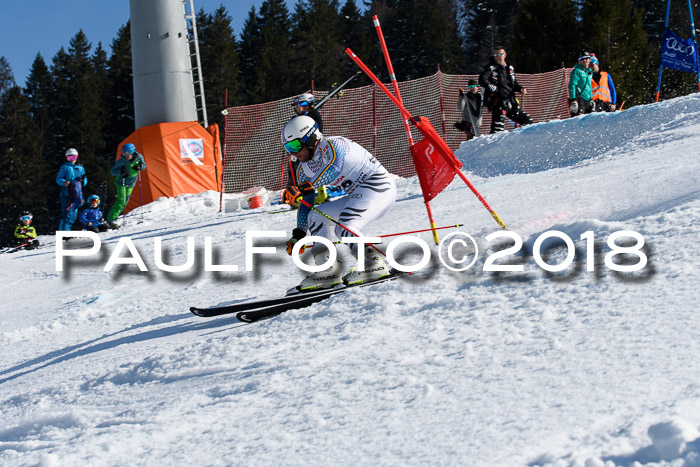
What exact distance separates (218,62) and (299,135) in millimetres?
44948

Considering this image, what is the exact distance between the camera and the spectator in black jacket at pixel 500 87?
11.7 meters

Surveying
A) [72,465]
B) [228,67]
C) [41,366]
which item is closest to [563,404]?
[72,465]

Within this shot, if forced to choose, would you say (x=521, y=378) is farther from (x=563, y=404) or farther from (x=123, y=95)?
(x=123, y=95)

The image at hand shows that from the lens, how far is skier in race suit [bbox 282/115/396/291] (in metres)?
5.46

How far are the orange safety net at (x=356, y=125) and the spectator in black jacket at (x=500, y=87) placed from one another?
4.66 metres

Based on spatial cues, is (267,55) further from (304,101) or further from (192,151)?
(304,101)

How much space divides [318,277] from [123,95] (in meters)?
46.7

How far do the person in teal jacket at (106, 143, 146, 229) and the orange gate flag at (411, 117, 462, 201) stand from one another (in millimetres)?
9952

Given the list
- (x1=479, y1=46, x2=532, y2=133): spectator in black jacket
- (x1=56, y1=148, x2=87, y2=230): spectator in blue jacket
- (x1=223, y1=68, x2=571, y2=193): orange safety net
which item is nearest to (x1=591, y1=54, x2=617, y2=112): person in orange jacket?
(x1=479, y1=46, x2=532, y2=133): spectator in black jacket

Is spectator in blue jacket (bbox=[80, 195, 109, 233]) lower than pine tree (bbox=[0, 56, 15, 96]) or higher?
lower

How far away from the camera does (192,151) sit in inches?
731

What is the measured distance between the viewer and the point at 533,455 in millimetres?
2564

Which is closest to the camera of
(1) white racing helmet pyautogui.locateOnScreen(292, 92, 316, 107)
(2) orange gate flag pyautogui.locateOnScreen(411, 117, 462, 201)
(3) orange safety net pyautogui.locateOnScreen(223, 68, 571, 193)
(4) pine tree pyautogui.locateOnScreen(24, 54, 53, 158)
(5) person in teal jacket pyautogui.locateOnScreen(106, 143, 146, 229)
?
(2) orange gate flag pyautogui.locateOnScreen(411, 117, 462, 201)

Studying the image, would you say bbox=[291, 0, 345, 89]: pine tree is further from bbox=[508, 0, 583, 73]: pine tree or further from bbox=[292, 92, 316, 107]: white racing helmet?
bbox=[292, 92, 316, 107]: white racing helmet
